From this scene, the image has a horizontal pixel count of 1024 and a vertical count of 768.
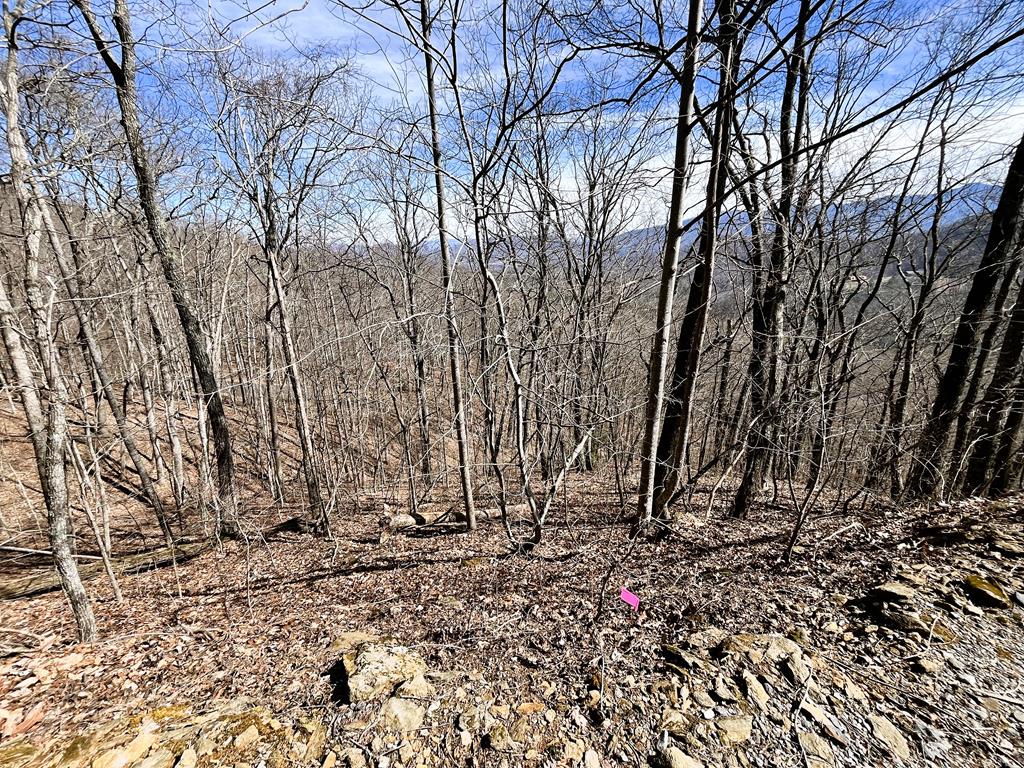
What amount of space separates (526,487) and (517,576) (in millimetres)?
1133

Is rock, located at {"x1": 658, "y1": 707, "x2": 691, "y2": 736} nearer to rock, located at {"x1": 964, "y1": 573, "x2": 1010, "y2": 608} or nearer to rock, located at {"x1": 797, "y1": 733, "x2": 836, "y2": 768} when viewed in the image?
rock, located at {"x1": 797, "y1": 733, "x2": 836, "y2": 768}

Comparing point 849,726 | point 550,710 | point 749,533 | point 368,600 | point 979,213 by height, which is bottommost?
point 368,600

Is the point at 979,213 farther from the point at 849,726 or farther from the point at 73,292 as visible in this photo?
the point at 73,292

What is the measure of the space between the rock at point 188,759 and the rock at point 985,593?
5200mm

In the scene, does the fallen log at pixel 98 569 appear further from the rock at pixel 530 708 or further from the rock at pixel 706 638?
the rock at pixel 706 638

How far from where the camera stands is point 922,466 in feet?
21.8

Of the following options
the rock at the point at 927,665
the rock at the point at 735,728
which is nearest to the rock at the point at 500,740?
the rock at the point at 735,728

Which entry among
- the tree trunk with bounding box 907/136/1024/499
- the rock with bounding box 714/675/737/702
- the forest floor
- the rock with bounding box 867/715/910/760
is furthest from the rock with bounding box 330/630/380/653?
the tree trunk with bounding box 907/136/1024/499

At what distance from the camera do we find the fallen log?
249 inches

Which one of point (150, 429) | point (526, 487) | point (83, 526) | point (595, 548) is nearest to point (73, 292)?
point (150, 429)

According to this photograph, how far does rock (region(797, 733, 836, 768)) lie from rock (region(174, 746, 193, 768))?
324 centimetres

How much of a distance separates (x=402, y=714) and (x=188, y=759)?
45.0 inches

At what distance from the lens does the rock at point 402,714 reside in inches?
97.7

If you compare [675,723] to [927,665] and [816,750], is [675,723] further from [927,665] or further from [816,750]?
[927,665]
